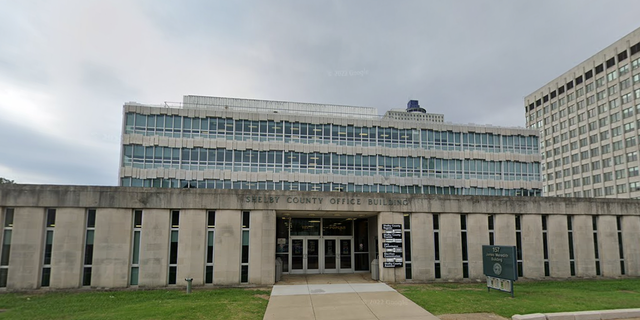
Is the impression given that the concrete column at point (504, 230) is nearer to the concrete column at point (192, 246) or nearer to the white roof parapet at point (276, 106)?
the concrete column at point (192, 246)

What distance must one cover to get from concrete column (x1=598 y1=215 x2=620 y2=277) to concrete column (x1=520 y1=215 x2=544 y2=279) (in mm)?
4115

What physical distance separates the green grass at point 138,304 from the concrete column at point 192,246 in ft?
4.13

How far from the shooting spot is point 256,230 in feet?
68.4

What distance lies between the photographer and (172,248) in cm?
2020

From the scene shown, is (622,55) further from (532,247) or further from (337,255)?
(337,255)

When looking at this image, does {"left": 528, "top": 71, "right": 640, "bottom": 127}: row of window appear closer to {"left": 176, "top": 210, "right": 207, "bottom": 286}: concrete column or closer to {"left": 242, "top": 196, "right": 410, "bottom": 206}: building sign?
{"left": 242, "top": 196, "right": 410, "bottom": 206}: building sign

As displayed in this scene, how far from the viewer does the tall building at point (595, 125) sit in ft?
245

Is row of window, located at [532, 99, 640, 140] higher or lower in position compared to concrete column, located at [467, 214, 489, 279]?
higher

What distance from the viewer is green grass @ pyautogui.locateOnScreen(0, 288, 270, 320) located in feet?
44.3

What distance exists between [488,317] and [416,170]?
36.6 metres

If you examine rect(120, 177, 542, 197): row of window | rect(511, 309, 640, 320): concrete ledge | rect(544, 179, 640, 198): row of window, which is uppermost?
rect(544, 179, 640, 198): row of window

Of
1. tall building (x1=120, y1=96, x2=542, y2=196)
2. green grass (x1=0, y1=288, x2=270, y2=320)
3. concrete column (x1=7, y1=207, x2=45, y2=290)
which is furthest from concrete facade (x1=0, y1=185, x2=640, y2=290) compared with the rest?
tall building (x1=120, y1=96, x2=542, y2=196)

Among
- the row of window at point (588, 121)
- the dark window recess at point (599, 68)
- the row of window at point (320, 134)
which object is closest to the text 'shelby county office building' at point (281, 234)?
the row of window at point (320, 134)

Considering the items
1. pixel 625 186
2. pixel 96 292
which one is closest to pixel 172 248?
pixel 96 292
